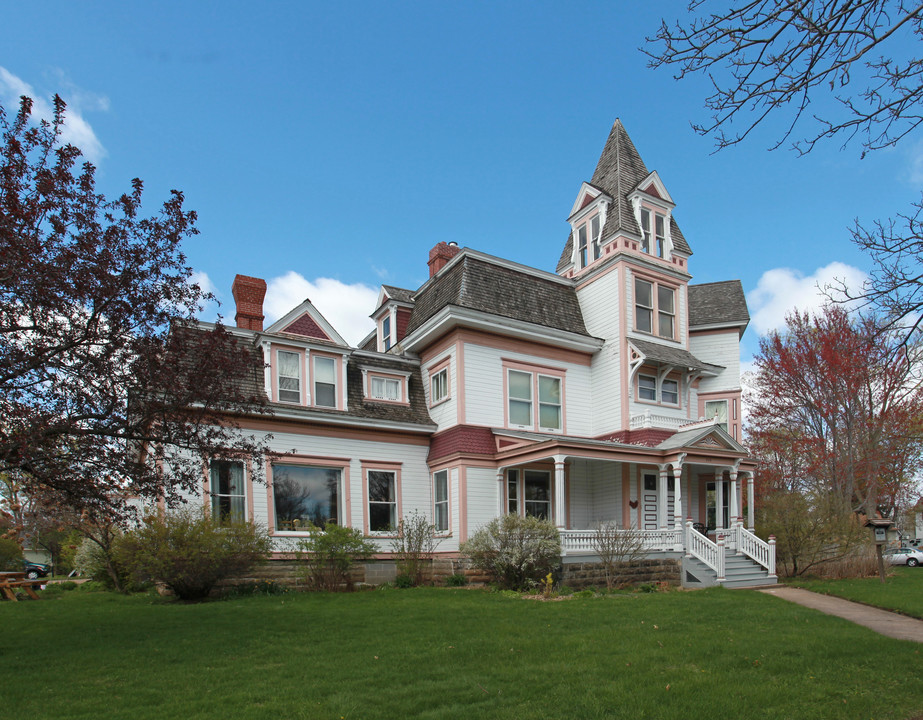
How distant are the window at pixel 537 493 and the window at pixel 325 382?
6229 millimetres

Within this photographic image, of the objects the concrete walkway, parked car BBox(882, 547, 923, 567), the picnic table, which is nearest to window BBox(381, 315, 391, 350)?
the picnic table

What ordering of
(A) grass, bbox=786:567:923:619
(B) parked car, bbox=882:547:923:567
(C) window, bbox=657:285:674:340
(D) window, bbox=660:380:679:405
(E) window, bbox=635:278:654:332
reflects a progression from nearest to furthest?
(A) grass, bbox=786:567:923:619 < (E) window, bbox=635:278:654:332 < (D) window, bbox=660:380:679:405 < (C) window, bbox=657:285:674:340 < (B) parked car, bbox=882:547:923:567

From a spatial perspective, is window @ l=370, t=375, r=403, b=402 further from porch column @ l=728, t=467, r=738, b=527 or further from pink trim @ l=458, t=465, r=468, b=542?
porch column @ l=728, t=467, r=738, b=527

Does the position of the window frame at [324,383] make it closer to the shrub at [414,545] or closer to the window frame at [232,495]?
the window frame at [232,495]

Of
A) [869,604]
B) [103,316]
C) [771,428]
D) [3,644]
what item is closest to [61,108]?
[103,316]

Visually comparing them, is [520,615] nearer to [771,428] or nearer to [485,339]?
[485,339]

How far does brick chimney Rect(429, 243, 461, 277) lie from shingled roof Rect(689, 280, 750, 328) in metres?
9.69

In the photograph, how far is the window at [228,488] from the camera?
17375 millimetres

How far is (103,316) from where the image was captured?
9172 millimetres

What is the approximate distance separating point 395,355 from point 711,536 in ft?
39.1

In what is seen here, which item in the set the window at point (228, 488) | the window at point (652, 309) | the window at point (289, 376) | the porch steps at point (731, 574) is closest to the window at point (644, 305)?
the window at point (652, 309)

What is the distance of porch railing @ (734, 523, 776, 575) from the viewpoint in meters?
18.1

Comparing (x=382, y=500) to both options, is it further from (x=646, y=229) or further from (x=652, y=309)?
(x=646, y=229)

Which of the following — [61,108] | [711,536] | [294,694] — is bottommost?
[711,536]
